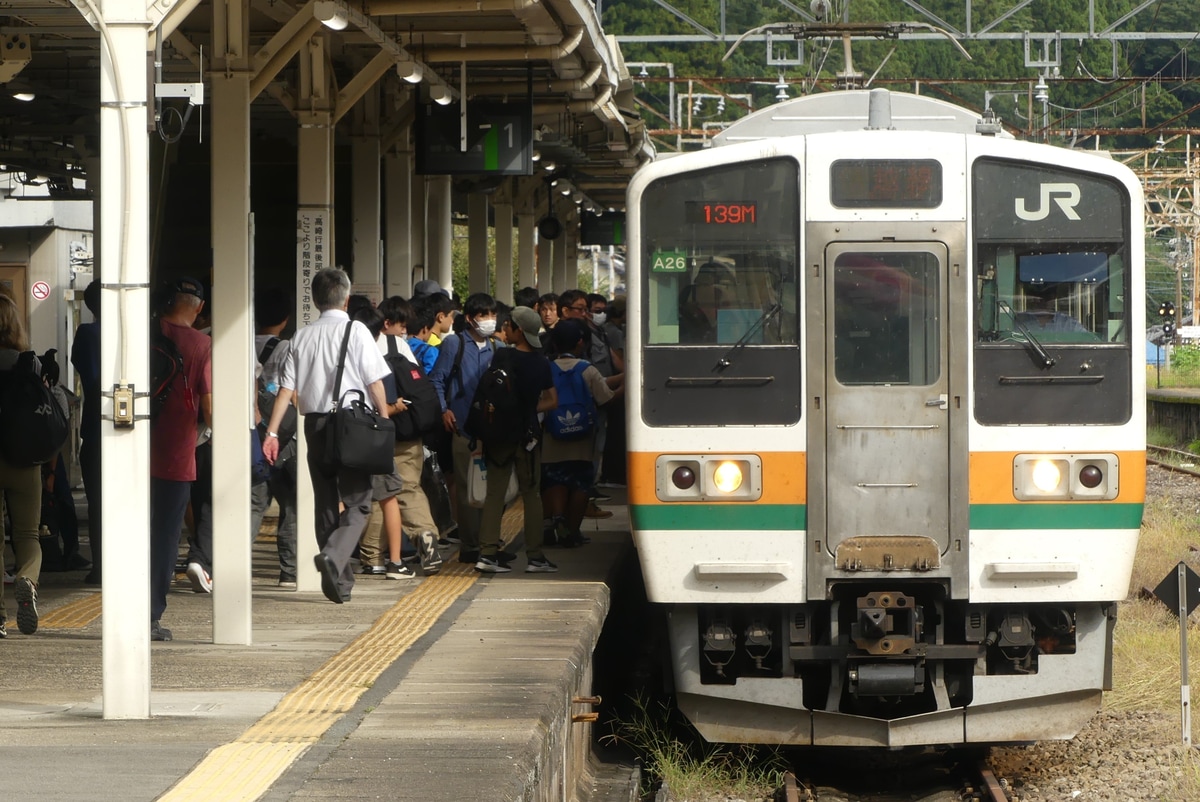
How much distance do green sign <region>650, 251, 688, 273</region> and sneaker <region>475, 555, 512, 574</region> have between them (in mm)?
2668

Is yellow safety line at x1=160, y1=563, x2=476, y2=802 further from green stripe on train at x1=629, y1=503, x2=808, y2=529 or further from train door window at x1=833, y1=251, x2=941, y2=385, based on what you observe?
train door window at x1=833, y1=251, x2=941, y2=385

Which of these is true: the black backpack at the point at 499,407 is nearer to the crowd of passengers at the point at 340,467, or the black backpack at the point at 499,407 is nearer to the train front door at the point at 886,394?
the crowd of passengers at the point at 340,467

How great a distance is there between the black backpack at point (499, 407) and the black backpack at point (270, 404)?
96 centimetres

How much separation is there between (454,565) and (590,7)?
10.3ft

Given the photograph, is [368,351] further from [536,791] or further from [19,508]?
[536,791]

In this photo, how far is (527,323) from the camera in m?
8.74

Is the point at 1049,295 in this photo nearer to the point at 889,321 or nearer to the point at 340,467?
the point at 889,321

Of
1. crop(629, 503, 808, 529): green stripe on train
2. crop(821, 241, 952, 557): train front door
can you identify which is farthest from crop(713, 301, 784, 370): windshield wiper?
crop(629, 503, 808, 529): green stripe on train

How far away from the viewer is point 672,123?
23.0 meters

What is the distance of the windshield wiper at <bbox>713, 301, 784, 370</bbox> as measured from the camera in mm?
6750

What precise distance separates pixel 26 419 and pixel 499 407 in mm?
2428

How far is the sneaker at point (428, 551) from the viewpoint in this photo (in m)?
8.98

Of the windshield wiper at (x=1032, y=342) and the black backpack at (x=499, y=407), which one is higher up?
the windshield wiper at (x=1032, y=342)

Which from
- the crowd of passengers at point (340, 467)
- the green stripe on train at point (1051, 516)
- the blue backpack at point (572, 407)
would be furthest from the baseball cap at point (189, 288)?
the green stripe on train at point (1051, 516)
